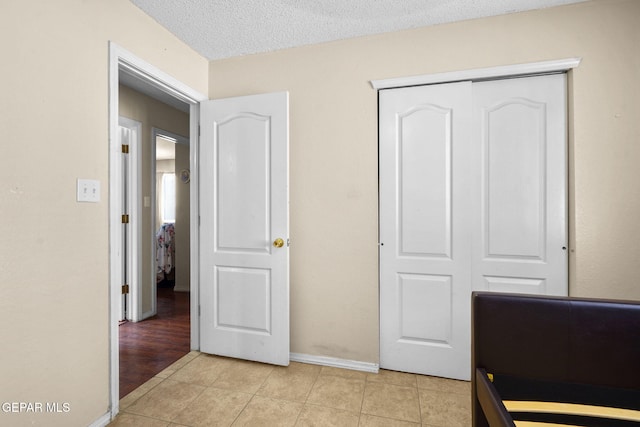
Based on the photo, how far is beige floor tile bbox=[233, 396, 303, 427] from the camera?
1.60m

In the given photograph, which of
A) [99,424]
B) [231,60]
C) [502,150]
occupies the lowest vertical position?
[99,424]

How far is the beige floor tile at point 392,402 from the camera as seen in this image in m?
1.67

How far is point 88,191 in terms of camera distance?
152 centimetres

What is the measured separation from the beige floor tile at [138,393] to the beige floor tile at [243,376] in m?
0.40

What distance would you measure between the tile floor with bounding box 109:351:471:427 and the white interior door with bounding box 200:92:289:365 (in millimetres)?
218

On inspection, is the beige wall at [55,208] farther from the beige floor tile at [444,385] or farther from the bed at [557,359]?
the beige floor tile at [444,385]

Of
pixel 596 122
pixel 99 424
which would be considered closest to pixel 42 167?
pixel 99 424

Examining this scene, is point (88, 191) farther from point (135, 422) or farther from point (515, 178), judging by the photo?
point (515, 178)

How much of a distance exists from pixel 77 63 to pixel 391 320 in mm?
2402

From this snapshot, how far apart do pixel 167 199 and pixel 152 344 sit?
457 cm

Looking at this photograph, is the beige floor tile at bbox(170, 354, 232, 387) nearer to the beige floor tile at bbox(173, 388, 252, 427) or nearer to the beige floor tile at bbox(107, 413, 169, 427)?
the beige floor tile at bbox(173, 388, 252, 427)

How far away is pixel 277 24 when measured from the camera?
6.49 ft

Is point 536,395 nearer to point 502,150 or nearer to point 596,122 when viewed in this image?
point 502,150

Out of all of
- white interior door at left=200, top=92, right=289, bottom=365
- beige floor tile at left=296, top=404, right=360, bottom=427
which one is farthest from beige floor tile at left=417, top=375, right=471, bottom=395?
white interior door at left=200, top=92, right=289, bottom=365
